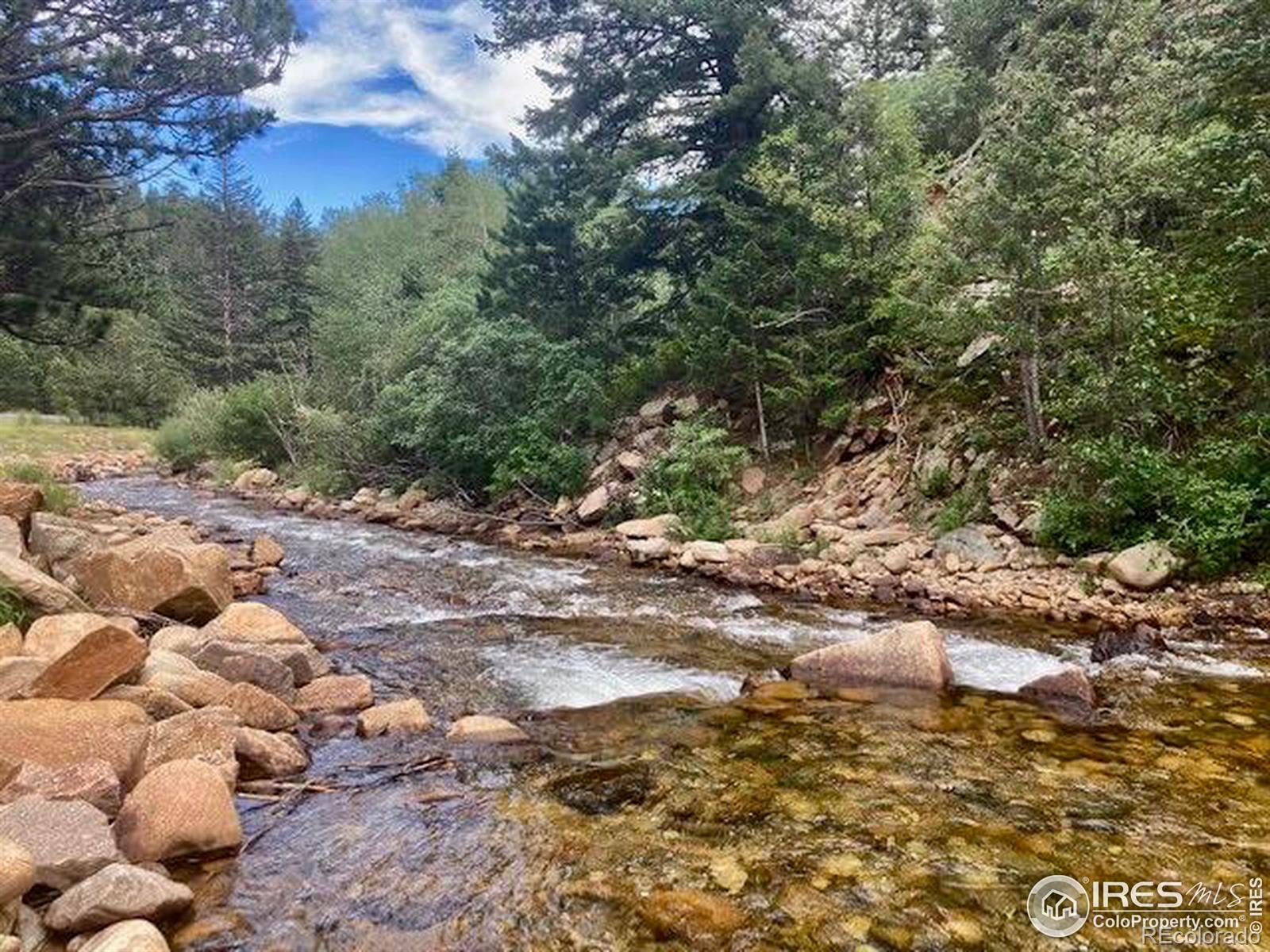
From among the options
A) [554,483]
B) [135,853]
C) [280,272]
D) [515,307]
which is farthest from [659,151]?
[280,272]

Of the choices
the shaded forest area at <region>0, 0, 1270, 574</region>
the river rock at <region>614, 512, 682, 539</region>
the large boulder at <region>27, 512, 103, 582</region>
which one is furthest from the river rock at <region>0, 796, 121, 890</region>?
the river rock at <region>614, 512, 682, 539</region>

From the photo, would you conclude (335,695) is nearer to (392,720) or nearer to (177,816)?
(392,720)

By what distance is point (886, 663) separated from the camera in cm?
614

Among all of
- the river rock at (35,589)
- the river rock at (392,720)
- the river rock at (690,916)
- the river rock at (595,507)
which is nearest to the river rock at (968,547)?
the river rock at (595,507)

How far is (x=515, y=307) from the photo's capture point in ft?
62.4

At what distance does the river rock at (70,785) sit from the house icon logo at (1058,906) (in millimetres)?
4146

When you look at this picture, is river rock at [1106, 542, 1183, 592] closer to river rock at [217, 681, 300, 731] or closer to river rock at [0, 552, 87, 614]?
river rock at [217, 681, 300, 731]

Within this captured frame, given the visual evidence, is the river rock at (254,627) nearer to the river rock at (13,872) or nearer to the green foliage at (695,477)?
the river rock at (13,872)

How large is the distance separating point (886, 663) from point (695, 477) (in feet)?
24.9

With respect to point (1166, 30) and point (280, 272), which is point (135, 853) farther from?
point (280, 272)

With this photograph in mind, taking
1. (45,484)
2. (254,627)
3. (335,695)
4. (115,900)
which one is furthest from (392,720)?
(45,484)

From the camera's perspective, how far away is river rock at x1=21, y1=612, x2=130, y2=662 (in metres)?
4.83

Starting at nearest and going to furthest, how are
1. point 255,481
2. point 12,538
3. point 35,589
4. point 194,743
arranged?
1. point 194,743
2. point 35,589
3. point 12,538
4. point 255,481

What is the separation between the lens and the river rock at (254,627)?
6.52 m
